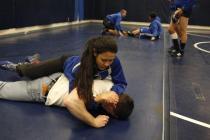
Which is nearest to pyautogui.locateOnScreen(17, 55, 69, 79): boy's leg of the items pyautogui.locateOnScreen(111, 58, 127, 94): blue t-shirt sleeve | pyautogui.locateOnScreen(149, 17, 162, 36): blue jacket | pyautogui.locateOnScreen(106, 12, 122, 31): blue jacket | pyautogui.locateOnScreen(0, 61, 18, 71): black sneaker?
pyautogui.locateOnScreen(0, 61, 18, 71): black sneaker

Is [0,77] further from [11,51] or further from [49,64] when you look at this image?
[11,51]

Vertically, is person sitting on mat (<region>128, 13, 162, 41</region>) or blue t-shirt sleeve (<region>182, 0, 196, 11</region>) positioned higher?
blue t-shirt sleeve (<region>182, 0, 196, 11</region>)

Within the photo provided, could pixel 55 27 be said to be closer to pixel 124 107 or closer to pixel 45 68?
pixel 45 68

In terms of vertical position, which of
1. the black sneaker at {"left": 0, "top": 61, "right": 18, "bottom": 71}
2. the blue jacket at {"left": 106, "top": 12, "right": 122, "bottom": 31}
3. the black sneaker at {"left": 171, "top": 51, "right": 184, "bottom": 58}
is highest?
the blue jacket at {"left": 106, "top": 12, "right": 122, "bottom": 31}

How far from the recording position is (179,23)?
5754 mm

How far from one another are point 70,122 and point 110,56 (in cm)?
61

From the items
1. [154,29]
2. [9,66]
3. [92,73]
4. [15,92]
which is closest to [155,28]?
[154,29]

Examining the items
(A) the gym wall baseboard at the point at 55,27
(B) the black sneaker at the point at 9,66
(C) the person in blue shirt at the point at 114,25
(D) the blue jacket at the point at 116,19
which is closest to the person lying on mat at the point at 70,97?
(B) the black sneaker at the point at 9,66

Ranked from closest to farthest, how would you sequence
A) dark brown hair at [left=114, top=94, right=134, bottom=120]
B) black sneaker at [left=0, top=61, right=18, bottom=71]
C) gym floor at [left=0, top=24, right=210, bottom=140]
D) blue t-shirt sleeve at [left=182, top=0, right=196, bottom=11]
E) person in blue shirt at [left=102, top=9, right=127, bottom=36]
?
gym floor at [left=0, top=24, right=210, bottom=140], dark brown hair at [left=114, top=94, right=134, bottom=120], black sneaker at [left=0, top=61, right=18, bottom=71], blue t-shirt sleeve at [left=182, top=0, right=196, bottom=11], person in blue shirt at [left=102, top=9, right=127, bottom=36]

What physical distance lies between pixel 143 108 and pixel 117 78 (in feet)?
1.41

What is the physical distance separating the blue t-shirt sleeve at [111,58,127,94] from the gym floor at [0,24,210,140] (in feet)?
0.84

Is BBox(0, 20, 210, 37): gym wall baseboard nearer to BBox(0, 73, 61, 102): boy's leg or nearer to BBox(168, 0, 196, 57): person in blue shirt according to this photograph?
BBox(168, 0, 196, 57): person in blue shirt

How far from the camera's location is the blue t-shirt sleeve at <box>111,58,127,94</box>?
2.70m

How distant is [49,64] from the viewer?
3.06 metres
